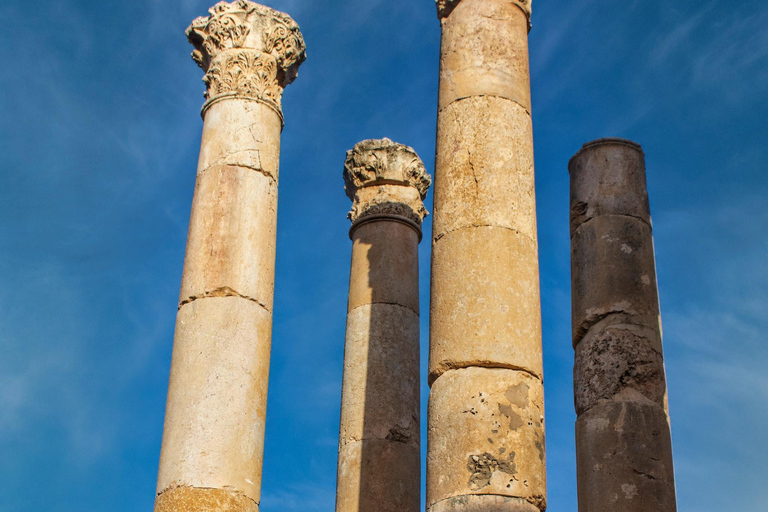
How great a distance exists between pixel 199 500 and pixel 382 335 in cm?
752

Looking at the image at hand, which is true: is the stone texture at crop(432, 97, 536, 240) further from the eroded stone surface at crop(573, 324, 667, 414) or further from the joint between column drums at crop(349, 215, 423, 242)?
the joint between column drums at crop(349, 215, 423, 242)

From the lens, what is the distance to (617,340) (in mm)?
17516

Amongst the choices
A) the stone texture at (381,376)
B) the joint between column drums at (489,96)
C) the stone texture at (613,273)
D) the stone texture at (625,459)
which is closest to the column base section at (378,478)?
the stone texture at (381,376)

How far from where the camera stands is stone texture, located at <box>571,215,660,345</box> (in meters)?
17.9

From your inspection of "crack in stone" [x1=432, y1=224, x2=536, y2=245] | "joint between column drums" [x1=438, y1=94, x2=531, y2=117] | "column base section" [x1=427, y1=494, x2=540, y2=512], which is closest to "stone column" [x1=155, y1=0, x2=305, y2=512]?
A: "crack in stone" [x1=432, y1=224, x2=536, y2=245]

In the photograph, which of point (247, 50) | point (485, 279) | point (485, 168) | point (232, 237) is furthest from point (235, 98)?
point (485, 279)

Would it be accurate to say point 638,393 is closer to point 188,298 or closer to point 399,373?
point 399,373

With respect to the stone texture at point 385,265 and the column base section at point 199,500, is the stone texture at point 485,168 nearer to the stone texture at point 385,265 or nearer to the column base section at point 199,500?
the column base section at point 199,500

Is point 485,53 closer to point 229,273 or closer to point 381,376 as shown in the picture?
point 229,273

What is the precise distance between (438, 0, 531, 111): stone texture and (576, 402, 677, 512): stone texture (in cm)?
501

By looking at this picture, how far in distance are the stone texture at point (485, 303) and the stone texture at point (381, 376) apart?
260 inches

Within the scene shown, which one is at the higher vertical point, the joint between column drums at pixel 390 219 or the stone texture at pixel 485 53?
the joint between column drums at pixel 390 219

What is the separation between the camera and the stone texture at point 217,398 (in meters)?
14.6

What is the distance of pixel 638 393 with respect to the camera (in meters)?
17.0
